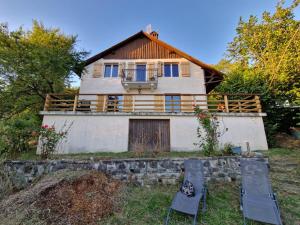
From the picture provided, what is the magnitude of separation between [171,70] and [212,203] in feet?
33.6

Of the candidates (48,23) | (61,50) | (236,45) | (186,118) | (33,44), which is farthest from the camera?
(236,45)

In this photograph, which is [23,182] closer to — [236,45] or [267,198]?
[267,198]

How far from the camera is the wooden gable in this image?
517 inches

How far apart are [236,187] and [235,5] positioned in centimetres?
1074

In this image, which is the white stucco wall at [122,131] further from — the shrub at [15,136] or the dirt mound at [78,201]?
the dirt mound at [78,201]

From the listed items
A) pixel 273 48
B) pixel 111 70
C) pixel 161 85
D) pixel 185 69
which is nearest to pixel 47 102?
pixel 111 70

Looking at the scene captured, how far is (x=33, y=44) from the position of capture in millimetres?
10008

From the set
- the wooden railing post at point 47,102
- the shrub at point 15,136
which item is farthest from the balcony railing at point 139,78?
the shrub at point 15,136

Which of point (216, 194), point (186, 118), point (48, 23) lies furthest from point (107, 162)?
point (48, 23)

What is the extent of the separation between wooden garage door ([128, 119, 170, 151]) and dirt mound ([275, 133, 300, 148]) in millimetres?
5998

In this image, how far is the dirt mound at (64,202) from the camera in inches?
134

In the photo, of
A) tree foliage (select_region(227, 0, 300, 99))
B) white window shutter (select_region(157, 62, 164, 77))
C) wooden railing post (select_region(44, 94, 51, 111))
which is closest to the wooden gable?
white window shutter (select_region(157, 62, 164, 77))

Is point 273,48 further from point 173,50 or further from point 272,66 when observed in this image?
point 173,50

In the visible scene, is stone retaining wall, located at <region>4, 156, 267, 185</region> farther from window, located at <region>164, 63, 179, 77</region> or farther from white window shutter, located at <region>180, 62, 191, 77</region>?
window, located at <region>164, 63, 179, 77</region>
